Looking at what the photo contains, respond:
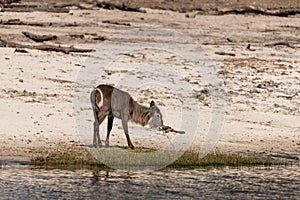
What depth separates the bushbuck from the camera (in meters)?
12.9

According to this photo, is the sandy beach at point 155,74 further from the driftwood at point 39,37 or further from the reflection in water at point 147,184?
the reflection in water at point 147,184

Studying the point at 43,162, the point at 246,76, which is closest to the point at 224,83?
the point at 246,76

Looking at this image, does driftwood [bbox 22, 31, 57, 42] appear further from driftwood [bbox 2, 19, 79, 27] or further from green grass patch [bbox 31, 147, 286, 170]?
green grass patch [bbox 31, 147, 286, 170]

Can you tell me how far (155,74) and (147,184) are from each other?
630 centimetres

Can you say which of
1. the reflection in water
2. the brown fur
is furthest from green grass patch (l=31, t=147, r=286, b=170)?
the brown fur

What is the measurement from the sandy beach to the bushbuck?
38 cm

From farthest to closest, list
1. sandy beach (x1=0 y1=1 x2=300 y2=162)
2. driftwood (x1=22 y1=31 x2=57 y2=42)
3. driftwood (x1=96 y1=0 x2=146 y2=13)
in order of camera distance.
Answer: driftwood (x1=96 y1=0 x2=146 y2=13) → driftwood (x1=22 y1=31 x2=57 y2=42) → sandy beach (x1=0 y1=1 x2=300 y2=162)

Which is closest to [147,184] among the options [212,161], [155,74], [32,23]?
[212,161]

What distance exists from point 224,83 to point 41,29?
6325 mm

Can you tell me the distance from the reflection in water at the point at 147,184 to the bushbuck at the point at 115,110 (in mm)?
1119

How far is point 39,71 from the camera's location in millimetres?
16766

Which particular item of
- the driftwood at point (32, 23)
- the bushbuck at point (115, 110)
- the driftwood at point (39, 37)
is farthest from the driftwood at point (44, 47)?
the bushbuck at point (115, 110)

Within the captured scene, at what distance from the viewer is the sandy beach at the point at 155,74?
13.6 meters

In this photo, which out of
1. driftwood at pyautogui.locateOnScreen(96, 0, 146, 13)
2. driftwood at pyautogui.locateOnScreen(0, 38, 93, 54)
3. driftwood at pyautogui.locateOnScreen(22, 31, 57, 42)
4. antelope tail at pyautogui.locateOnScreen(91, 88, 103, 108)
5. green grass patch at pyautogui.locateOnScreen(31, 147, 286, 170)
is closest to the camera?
green grass patch at pyautogui.locateOnScreen(31, 147, 286, 170)
